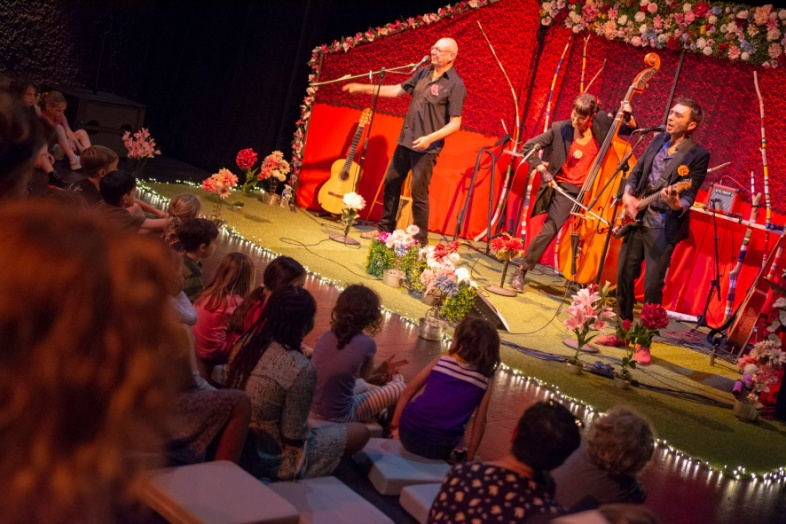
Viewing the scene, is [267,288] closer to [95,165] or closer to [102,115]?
[95,165]

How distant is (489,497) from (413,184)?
19.8 feet

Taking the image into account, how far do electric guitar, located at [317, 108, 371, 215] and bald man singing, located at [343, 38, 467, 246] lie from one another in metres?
0.51

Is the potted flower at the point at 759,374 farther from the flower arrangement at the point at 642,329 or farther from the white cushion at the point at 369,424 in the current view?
the white cushion at the point at 369,424

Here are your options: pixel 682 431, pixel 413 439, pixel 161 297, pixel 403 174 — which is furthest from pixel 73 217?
pixel 403 174

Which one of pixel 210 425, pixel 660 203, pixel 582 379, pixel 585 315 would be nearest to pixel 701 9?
pixel 660 203

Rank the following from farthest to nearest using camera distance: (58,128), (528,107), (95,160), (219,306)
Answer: (528,107)
(58,128)
(95,160)
(219,306)

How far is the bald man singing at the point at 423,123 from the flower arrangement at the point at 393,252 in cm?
92

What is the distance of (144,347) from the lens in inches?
35.4

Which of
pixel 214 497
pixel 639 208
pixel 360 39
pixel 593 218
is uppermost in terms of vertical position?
pixel 360 39

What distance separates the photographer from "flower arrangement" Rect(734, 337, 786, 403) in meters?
5.78

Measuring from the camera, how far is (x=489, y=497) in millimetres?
2662

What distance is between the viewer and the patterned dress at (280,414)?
11.2 feet

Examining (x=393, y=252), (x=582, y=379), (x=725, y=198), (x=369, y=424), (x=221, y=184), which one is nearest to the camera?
(x=369, y=424)

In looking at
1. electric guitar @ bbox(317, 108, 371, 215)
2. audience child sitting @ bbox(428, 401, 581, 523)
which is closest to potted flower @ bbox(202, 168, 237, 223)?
electric guitar @ bbox(317, 108, 371, 215)
